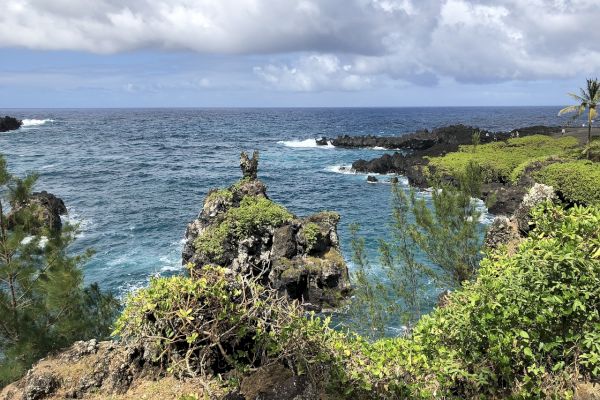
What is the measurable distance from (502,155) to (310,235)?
41.5 m

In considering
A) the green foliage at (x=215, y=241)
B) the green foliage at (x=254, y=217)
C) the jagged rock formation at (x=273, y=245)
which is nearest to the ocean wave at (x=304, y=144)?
the jagged rock formation at (x=273, y=245)

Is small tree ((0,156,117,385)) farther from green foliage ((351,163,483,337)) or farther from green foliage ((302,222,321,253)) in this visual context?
green foliage ((302,222,321,253))

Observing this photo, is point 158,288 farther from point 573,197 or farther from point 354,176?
point 354,176

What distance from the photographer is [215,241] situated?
30438mm

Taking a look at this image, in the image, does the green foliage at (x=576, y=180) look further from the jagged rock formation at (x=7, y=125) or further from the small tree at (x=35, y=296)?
the jagged rock formation at (x=7, y=125)

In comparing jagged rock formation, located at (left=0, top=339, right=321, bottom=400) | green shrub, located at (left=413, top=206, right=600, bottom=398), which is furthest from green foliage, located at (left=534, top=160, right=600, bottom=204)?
jagged rock formation, located at (left=0, top=339, right=321, bottom=400)

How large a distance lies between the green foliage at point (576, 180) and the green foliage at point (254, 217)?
80.1 feet

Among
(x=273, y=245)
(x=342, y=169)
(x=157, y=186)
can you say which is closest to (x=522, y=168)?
(x=342, y=169)

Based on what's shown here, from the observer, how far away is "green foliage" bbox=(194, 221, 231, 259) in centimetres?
3018

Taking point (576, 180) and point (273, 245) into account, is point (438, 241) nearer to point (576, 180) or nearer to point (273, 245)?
point (273, 245)

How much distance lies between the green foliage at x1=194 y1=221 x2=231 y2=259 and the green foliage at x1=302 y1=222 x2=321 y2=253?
16.9 ft

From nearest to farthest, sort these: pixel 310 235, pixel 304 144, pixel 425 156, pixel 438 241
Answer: pixel 438 241 < pixel 310 235 < pixel 425 156 < pixel 304 144

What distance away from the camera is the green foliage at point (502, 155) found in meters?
54.4

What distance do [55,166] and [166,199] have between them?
3253 cm
